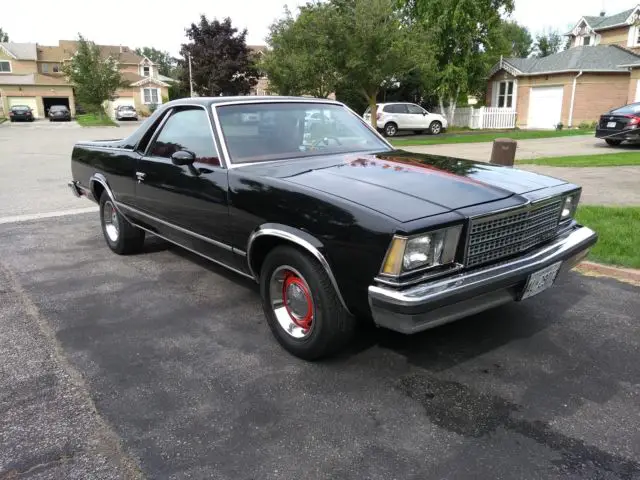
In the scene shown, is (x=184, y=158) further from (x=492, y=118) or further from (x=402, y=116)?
(x=492, y=118)

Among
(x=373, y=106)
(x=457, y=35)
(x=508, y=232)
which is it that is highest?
(x=457, y=35)

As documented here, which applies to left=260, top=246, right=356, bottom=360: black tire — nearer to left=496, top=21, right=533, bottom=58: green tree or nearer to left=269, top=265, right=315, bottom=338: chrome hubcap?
left=269, top=265, right=315, bottom=338: chrome hubcap

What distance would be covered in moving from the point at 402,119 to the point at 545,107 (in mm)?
9640

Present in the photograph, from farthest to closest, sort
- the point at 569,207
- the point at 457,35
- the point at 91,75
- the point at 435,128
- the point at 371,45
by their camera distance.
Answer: the point at 91,75
the point at 457,35
the point at 435,128
the point at 371,45
the point at 569,207

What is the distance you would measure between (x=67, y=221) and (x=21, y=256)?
1.87m

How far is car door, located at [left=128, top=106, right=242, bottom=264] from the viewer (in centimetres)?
398

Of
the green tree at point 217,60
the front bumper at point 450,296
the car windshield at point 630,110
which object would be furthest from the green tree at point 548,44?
the front bumper at point 450,296

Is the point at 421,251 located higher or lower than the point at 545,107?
lower

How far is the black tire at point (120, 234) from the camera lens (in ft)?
18.8

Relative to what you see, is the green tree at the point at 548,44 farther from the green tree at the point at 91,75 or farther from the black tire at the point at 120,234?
the black tire at the point at 120,234

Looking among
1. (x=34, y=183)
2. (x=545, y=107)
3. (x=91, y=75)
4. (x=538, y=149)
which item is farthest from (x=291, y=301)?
(x=91, y=75)

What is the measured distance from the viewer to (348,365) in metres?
3.44

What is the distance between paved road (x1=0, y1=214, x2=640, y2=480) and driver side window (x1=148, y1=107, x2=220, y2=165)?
125cm

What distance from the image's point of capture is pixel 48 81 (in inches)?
2388
